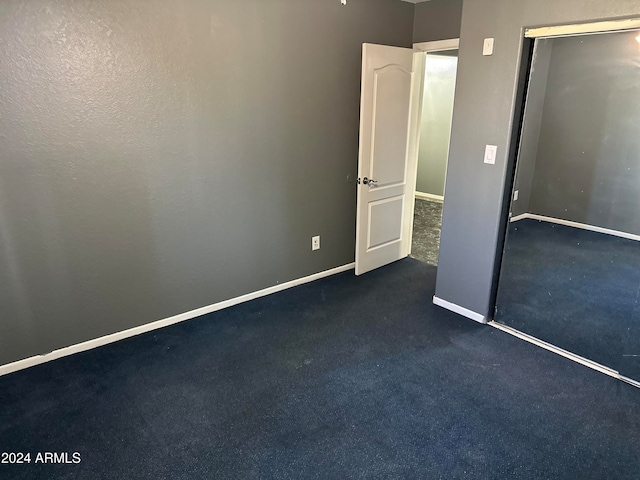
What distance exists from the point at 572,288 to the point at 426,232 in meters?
2.29

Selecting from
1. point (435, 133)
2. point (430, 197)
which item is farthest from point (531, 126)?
point (430, 197)

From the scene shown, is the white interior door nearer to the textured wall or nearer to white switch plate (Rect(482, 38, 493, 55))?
white switch plate (Rect(482, 38, 493, 55))

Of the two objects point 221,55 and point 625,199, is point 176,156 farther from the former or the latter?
point 625,199

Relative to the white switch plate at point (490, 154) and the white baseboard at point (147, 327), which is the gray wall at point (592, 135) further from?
the white baseboard at point (147, 327)

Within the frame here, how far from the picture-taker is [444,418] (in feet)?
7.32

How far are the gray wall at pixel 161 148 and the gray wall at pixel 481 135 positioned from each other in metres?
1.04

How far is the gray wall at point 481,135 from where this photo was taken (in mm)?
2602

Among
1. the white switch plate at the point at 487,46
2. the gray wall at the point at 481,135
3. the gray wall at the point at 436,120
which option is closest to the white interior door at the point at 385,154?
the gray wall at the point at 481,135

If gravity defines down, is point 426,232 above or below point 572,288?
below

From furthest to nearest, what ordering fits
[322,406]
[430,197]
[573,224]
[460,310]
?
[430,197] → [460,310] → [573,224] → [322,406]

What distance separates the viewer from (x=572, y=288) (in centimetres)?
311

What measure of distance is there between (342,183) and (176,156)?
59.5 inches

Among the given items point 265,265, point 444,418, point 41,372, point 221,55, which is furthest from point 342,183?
point 41,372

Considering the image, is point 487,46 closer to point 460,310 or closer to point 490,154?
point 490,154
